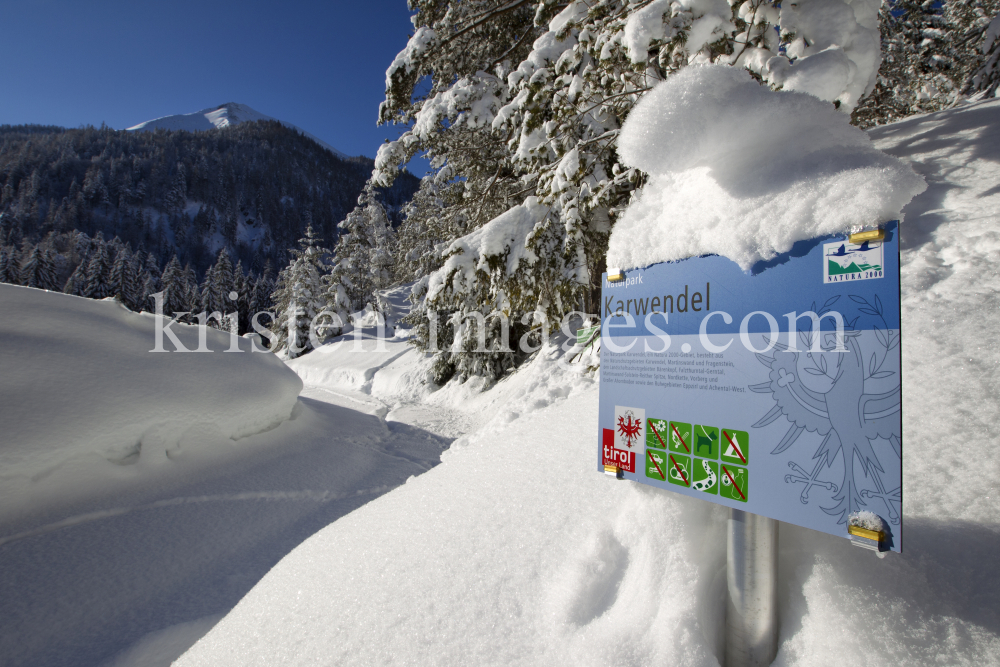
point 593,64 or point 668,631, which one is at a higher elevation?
point 593,64

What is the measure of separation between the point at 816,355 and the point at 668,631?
107 cm

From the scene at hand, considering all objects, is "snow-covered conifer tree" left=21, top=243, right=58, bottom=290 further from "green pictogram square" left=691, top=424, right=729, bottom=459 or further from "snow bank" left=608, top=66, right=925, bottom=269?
"green pictogram square" left=691, top=424, right=729, bottom=459

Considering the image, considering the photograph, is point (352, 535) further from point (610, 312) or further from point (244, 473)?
point (244, 473)

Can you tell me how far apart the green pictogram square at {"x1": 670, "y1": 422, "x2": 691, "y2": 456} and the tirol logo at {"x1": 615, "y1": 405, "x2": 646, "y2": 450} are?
0.13 metres

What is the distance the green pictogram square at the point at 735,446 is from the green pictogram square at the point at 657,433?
0.22 metres

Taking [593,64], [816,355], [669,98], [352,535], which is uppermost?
[593,64]

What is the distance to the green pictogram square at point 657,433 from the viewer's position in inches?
66.5

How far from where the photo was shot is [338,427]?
305 inches

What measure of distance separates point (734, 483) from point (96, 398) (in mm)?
5547

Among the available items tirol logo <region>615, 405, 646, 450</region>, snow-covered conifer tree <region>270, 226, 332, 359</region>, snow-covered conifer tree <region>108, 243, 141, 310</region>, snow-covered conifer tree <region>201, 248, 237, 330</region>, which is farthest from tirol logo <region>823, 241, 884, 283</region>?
snow-covered conifer tree <region>201, 248, 237, 330</region>

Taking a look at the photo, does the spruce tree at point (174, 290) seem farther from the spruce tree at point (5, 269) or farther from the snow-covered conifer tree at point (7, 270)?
the spruce tree at point (5, 269)

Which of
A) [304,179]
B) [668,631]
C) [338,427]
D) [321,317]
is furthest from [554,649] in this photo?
[304,179]

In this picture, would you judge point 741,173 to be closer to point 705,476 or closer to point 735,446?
point 735,446

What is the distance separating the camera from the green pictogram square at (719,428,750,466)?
4.75 feet
